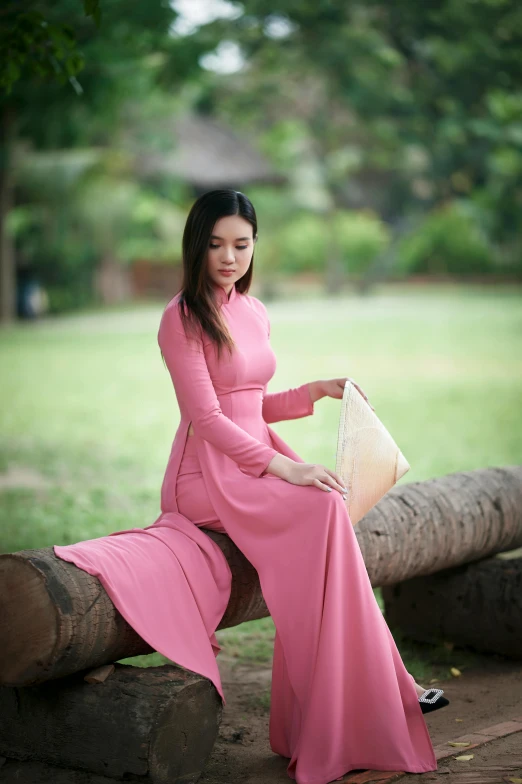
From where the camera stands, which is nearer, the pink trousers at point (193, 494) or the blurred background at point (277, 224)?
the pink trousers at point (193, 494)

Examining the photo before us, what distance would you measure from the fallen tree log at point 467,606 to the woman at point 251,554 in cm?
109

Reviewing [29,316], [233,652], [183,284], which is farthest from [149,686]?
[29,316]

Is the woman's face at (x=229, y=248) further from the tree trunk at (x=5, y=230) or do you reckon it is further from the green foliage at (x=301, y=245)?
the green foliage at (x=301, y=245)

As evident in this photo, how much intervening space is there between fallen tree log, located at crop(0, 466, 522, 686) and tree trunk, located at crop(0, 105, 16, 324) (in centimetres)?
1749

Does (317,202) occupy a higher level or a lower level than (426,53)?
lower

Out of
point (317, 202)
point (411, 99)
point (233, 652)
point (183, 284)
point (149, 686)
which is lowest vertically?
point (233, 652)

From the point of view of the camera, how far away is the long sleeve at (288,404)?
3547mm

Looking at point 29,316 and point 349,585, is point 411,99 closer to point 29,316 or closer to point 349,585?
point 29,316

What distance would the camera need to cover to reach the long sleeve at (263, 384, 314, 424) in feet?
11.6

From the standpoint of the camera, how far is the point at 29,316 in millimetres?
22109

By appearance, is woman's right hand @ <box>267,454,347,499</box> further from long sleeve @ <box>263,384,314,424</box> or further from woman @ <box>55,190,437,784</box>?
long sleeve @ <box>263,384,314,424</box>

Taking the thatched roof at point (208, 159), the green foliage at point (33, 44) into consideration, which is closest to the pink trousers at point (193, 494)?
Result: the green foliage at point (33, 44)

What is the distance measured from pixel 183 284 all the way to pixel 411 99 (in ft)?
78.1

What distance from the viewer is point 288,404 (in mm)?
3559
